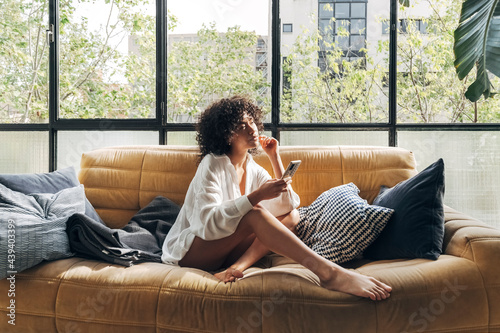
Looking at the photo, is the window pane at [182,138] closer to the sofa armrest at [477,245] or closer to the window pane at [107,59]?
the window pane at [107,59]

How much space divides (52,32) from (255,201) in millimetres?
2452

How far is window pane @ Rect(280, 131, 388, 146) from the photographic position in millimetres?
2934

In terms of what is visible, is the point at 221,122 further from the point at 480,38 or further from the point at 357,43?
the point at 480,38

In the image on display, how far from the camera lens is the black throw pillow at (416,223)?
1.72 m

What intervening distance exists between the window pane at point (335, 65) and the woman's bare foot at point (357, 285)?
1.63 metres

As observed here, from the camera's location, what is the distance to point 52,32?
320cm

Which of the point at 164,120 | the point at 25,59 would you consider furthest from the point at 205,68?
the point at 25,59

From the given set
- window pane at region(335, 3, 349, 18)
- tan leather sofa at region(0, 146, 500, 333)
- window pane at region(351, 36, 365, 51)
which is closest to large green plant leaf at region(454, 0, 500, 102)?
window pane at region(351, 36, 365, 51)

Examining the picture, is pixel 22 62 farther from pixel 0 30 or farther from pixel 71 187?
pixel 71 187

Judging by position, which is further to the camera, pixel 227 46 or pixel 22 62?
pixel 22 62

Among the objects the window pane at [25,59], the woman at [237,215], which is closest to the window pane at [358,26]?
the woman at [237,215]

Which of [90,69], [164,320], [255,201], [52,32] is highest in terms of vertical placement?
[52,32]

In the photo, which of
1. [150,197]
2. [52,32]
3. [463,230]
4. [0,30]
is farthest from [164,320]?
[0,30]

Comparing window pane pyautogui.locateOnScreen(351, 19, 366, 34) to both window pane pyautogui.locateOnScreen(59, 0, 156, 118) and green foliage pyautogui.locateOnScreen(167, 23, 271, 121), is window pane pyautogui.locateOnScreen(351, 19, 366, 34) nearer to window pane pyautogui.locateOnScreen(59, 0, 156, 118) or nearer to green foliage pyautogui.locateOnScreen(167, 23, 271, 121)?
green foliage pyautogui.locateOnScreen(167, 23, 271, 121)
